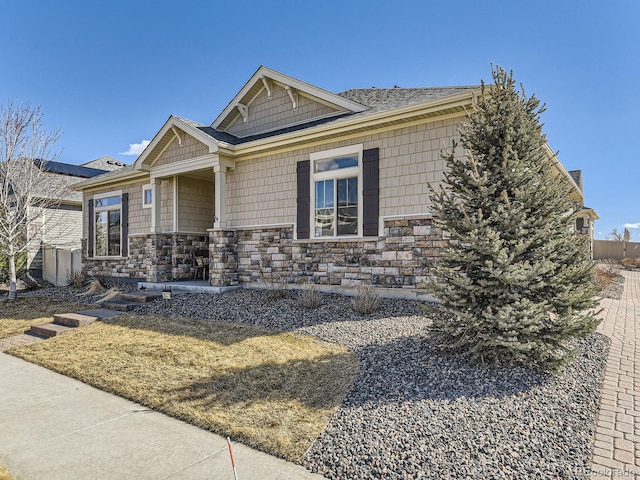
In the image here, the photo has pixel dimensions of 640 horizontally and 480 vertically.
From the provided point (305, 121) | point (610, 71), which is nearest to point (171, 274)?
point (305, 121)

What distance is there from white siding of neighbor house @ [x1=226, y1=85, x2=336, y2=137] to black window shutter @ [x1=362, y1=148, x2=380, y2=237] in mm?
2535

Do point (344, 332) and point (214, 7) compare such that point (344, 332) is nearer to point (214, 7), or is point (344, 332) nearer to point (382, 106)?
point (382, 106)

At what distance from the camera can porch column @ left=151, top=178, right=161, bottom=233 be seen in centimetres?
1155

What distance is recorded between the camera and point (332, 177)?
8625 millimetres

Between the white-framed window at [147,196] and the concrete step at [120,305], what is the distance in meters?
4.00

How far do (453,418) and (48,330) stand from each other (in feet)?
23.7

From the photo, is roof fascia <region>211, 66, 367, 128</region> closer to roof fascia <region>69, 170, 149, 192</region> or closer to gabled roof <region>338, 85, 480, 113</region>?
gabled roof <region>338, 85, 480, 113</region>

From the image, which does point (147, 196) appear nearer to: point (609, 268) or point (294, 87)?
point (294, 87)

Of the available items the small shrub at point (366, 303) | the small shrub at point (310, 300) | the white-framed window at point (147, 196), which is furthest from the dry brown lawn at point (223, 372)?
the white-framed window at point (147, 196)

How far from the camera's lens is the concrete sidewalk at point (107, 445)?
265 centimetres

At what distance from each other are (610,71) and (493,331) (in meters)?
9.68

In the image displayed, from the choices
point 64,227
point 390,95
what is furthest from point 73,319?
point 64,227

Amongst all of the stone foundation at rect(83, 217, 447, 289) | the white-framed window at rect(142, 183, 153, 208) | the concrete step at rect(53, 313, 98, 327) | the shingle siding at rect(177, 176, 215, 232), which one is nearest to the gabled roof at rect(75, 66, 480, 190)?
the white-framed window at rect(142, 183, 153, 208)

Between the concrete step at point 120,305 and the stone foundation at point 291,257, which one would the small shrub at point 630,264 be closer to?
the stone foundation at point 291,257
